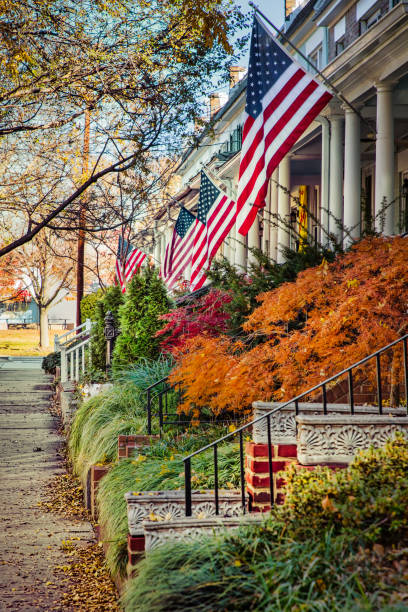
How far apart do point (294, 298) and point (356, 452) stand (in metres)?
2.60

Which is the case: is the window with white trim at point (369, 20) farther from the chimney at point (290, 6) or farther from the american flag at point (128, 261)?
the american flag at point (128, 261)

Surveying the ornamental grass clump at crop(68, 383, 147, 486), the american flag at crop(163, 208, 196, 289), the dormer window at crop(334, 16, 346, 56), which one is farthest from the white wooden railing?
the dormer window at crop(334, 16, 346, 56)

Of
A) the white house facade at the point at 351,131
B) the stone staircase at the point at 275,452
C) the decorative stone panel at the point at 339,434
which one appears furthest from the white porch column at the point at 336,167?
the decorative stone panel at the point at 339,434

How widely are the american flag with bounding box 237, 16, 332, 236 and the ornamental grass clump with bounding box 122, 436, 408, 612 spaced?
453 centimetres

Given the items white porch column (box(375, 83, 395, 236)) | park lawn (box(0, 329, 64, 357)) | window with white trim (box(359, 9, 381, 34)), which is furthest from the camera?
park lawn (box(0, 329, 64, 357))

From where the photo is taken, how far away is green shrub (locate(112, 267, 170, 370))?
42.4 feet

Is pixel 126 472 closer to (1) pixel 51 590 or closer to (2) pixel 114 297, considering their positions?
(1) pixel 51 590

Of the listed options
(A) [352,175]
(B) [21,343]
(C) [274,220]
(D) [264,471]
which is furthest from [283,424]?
(B) [21,343]

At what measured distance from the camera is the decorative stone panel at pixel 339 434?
522 centimetres

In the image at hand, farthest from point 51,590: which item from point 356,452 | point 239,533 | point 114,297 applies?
point 114,297

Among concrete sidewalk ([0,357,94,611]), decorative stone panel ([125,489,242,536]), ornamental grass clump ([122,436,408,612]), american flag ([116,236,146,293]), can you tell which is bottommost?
concrete sidewalk ([0,357,94,611])

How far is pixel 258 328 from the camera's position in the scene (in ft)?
28.6

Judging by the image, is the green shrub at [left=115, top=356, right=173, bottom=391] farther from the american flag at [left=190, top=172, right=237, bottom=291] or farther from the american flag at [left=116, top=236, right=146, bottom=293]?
the american flag at [left=116, top=236, right=146, bottom=293]

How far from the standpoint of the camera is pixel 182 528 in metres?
5.14
